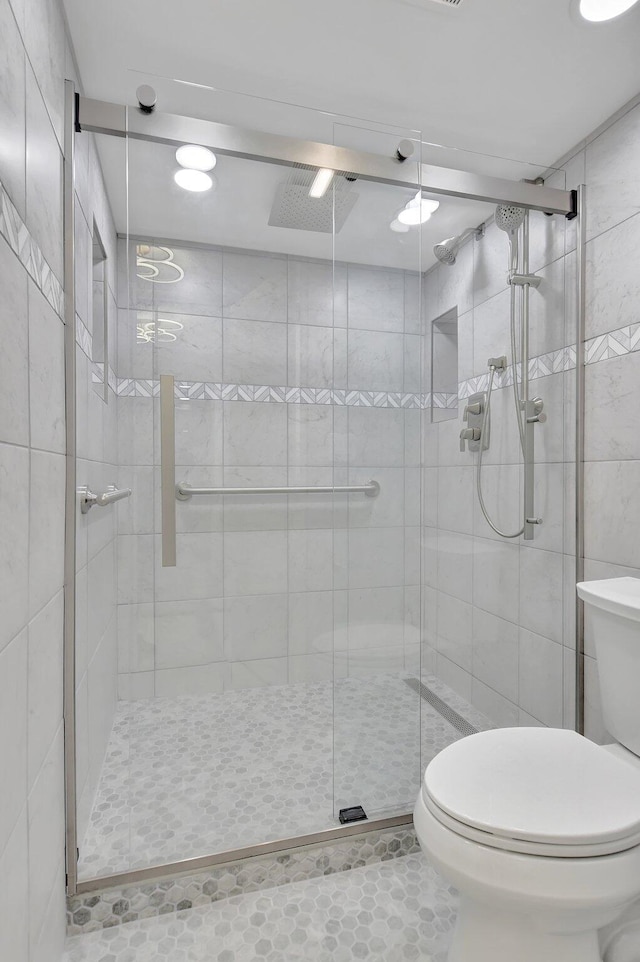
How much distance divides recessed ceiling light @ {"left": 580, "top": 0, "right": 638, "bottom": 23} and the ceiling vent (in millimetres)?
688

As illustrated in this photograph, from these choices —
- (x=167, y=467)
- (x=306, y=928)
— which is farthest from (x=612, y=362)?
Result: (x=306, y=928)

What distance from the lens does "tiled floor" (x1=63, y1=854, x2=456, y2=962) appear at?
1.11m

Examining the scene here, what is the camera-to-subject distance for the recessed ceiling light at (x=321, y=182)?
1.49 m

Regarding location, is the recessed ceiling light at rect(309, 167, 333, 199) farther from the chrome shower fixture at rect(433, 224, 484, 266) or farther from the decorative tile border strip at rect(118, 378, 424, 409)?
the decorative tile border strip at rect(118, 378, 424, 409)

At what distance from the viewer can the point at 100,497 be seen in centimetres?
130

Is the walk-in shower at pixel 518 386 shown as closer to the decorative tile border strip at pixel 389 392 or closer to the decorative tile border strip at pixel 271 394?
the decorative tile border strip at pixel 389 392

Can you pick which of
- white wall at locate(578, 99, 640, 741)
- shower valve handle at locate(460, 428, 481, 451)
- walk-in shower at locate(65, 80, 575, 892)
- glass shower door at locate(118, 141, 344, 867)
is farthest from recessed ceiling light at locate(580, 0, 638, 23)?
shower valve handle at locate(460, 428, 481, 451)

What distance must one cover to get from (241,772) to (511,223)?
7.05ft

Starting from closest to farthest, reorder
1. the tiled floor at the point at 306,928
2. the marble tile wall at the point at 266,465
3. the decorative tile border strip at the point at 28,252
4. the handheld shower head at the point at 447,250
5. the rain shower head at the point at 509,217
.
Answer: the decorative tile border strip at the point at 28,252, the tiled floor at the point at 306,928, the marble tile wall at the point at 266,465, the handheld shower head at the point at 447,250, the rain shower head at the point at 509,217

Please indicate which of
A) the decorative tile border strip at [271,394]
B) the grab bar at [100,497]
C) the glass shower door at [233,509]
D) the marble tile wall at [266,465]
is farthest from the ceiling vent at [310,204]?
the grab bar at [100,497]

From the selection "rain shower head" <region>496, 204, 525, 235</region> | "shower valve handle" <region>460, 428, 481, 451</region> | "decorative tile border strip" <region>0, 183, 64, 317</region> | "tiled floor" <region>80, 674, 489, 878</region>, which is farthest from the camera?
"shower valve handle" <region>460, 428, 481, 451</region>

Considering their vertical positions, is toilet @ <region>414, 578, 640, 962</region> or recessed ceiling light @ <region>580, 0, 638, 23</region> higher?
recessed ceiling light @ <region>580, 0, 638, 23</region>

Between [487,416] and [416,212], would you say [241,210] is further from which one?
[487,416]

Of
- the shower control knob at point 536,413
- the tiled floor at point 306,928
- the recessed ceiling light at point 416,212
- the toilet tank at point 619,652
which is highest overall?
the recessed ceiling light at point 416,212
